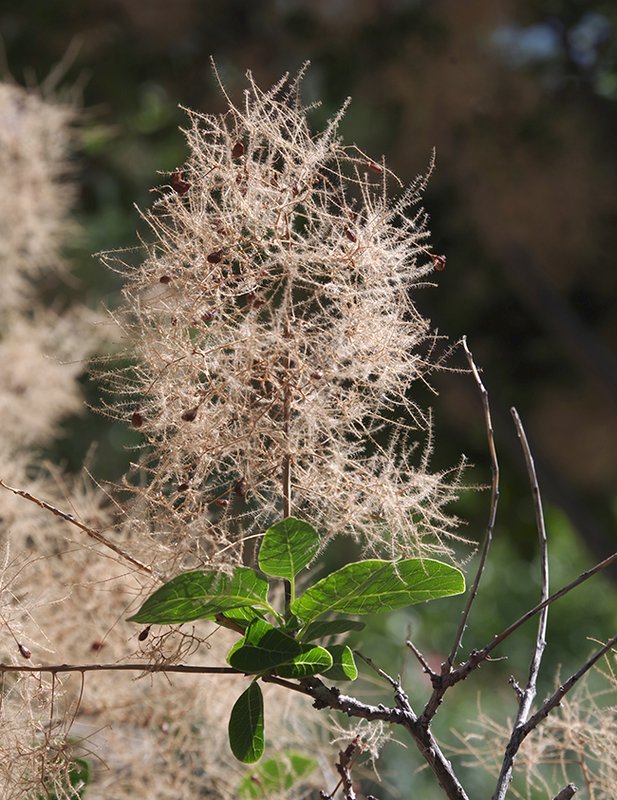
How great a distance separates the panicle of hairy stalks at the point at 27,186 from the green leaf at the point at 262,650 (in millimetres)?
850

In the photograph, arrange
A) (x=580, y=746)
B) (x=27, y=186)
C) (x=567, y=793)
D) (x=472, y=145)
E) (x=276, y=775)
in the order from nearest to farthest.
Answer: (x=567, y=793), (x=580, y=746), (x=276, y=775), (x=27, y=186), (x=472, y=145)

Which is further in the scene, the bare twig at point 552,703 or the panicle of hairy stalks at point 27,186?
the panicle of hairy stalks at point 27,186

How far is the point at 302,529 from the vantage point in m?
0.37

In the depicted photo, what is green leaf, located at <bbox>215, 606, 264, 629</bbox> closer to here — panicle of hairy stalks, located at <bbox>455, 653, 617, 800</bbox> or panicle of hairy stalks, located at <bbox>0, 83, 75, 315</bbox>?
panicle of hairy stalks, located at <bbox>455, 653, 617, 800</bbox>

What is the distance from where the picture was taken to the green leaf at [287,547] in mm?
370

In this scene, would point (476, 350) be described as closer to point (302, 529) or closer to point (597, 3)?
point (597, 3)

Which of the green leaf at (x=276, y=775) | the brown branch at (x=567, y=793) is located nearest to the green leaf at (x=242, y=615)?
the brown branch at (x=567, y=793)

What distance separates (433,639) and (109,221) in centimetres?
163

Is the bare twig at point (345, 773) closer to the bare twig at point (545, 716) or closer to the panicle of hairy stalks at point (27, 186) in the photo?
the bare twig at point (545, 716)

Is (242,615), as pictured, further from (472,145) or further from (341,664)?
(472,145)

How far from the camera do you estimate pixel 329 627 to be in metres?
0.39

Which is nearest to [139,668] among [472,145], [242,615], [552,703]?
[242,615]

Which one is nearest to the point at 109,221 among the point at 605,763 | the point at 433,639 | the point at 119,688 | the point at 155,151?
the point at 155,151

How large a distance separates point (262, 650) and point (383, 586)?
0.05 meters
